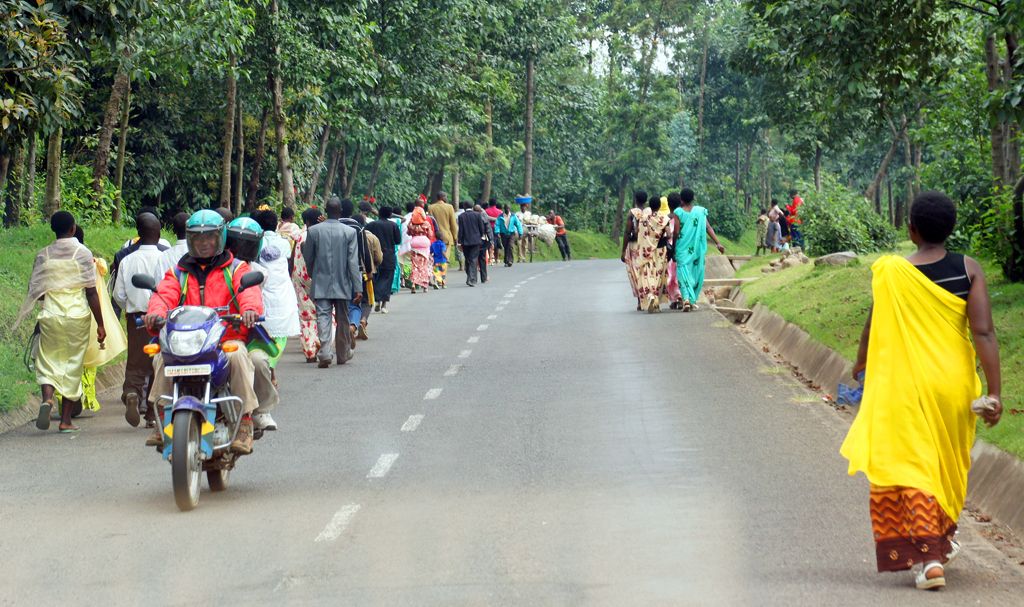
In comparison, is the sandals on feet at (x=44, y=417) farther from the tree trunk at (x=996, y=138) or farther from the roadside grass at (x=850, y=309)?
the tree trunk at (x=996, y=138)

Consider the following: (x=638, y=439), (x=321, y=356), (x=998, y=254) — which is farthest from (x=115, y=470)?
(x=998, y=254)

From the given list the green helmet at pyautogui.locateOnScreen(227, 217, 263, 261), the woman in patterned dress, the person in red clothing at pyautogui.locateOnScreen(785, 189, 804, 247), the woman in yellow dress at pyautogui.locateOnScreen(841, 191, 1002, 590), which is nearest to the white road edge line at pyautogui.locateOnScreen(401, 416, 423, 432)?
the green helmet at pyautogui.locateOnScreen(227, 217, 263, 261)

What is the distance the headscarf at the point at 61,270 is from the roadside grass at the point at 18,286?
49.2 inches

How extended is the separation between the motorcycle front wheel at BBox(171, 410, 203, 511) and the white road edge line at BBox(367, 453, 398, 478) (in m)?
1.27

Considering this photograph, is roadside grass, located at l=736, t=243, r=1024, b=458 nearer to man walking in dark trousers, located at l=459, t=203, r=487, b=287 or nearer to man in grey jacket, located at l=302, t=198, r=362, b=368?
man in grey jacket, located at l=302, t=198, r=362, b=368

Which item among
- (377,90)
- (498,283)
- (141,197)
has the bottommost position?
(498,283)

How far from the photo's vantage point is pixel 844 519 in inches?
255

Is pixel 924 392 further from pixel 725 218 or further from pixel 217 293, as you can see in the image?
pixel 725 218

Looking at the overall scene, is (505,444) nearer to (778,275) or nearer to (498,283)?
(778,275)

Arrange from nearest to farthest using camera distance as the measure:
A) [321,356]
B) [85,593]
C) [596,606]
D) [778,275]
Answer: [596,606]
[85,593]
[321,356]
[778,275]

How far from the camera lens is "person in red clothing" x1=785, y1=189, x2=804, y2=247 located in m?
28.5

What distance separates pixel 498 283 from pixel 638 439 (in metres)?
18.4

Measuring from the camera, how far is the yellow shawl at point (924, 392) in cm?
525

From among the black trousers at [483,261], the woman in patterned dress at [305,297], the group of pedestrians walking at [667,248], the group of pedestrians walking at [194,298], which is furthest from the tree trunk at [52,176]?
the black trousers at [483,261]
